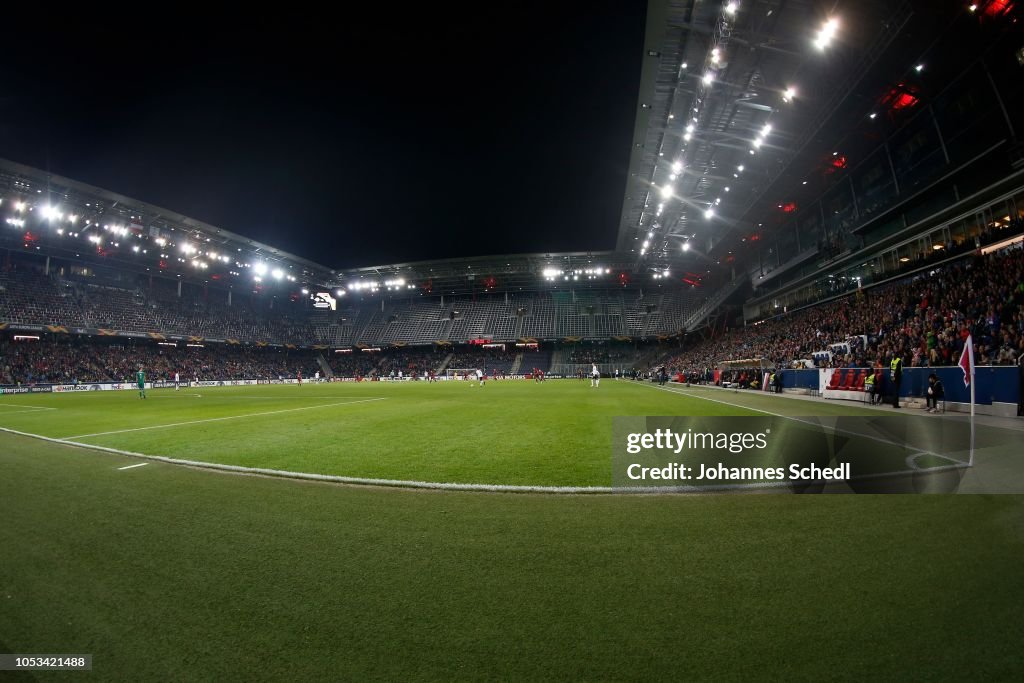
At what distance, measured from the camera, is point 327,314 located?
81625mm

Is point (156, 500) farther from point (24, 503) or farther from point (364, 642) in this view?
point (364, 642)

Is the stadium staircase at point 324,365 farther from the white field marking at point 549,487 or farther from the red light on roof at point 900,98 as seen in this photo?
the red light on roof at point 900,98

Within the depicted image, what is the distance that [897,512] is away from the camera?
4.00 metres

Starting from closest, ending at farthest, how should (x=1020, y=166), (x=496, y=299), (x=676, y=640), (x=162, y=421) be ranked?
(x=676, y=640), (x=162, y=421), (x=1020, y=166), (x=496, y=299)

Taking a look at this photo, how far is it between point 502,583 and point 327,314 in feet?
286

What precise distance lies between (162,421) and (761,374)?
31.6 m

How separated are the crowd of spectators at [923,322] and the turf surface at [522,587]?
32.0 feet

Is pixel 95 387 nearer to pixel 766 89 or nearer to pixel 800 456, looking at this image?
pixel 800 456

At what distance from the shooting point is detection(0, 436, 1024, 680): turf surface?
1978 mm

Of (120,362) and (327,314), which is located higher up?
(327,314)

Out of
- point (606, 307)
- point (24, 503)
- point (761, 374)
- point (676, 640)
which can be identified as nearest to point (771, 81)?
point (761, 374)

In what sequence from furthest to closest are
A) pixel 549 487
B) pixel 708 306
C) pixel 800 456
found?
Answer: pixel 708 306, pixel 800 456, pixel 549 487

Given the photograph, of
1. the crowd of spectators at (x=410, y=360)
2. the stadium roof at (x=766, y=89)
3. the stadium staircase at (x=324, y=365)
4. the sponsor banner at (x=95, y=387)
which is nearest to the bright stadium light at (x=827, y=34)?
the stadium roof at (x=766, y=89)

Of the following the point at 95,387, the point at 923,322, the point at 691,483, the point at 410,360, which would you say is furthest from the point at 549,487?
the point at 410,360
